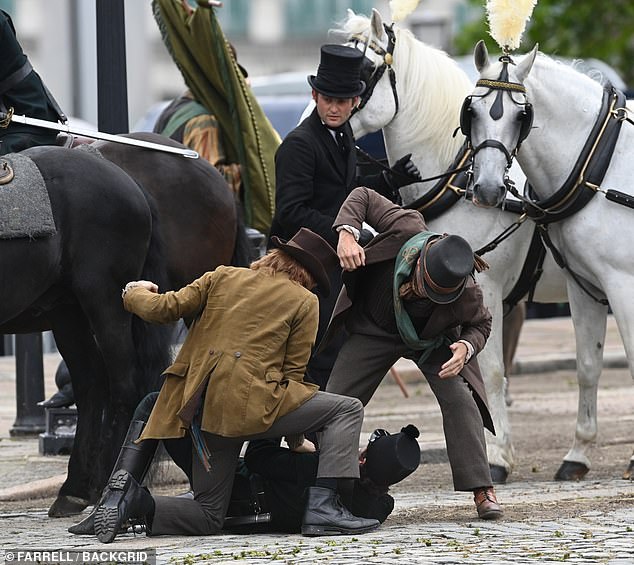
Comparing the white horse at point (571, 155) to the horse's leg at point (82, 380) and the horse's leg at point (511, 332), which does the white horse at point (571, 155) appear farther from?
the horse's leg at point (511, 332)

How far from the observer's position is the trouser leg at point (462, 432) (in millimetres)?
7051

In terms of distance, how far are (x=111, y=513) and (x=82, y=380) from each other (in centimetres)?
158

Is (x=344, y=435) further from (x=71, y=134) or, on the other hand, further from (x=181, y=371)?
(x=71, y=134)

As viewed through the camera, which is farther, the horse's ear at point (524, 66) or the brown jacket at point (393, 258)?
the horse's ear at point (524, 66)

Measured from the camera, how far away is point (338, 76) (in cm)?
777

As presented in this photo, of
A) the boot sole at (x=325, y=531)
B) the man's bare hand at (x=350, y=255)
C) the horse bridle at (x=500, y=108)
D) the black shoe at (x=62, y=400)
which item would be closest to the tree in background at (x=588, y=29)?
the black shoe at (x=62, y=400)

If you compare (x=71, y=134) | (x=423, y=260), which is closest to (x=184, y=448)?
(x=423, y=260)

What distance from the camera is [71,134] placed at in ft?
25.7

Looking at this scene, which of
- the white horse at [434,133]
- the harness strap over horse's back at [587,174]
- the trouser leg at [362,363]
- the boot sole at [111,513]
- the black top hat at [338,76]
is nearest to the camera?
the boot sole at [111,513]

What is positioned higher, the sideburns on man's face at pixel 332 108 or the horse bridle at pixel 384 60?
the horse bridle at pixel 384 60

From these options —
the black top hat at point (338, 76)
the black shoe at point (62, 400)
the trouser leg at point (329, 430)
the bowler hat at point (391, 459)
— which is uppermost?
the black top hat at point (338, 76)

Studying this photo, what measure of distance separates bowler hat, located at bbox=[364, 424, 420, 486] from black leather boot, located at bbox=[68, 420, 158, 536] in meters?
0.95

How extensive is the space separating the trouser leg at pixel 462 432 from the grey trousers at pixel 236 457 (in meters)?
0.49

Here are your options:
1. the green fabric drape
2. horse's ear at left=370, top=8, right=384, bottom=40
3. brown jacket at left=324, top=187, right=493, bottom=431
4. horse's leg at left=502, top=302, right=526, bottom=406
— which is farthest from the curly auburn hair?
horse's leg at left=502, top=302, right=526, bottom=406
